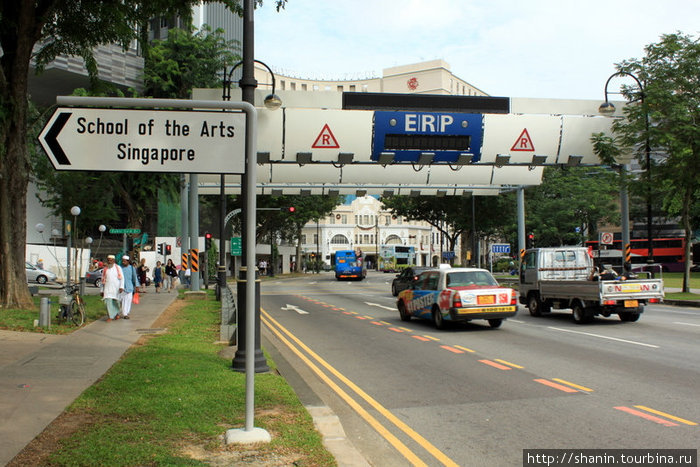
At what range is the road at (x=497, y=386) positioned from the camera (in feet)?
20.1

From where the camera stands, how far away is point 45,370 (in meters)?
9.10

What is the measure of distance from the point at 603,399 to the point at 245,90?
6697 millimetres

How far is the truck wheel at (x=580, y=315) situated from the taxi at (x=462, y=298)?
7.97 feet

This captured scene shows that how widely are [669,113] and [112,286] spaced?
23057 millimetres

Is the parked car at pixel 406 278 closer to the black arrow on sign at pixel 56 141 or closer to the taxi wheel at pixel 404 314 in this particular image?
the taxi wheel at pixel 404 314

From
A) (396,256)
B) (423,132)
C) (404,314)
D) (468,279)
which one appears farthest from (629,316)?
(396,256)

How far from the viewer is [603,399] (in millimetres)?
7871

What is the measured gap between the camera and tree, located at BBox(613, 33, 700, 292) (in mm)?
25875

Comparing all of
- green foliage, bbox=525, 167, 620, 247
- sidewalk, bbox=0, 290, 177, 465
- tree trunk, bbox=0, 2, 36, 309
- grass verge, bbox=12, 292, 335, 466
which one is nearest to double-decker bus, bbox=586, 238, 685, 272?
green foliage, bbox=525, 167, 620, 247

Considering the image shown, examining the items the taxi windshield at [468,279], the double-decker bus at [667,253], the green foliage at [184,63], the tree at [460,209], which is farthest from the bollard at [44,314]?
the double-decker bus at [667,253]

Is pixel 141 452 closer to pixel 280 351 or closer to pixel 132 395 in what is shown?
pixel 132 395

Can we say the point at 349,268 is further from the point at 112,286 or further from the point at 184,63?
the point at 112,286

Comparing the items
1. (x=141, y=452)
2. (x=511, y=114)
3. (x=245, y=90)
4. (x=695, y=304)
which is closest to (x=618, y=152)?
(x=511, y=114)

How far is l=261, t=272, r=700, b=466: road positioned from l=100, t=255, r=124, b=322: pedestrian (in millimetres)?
4286
